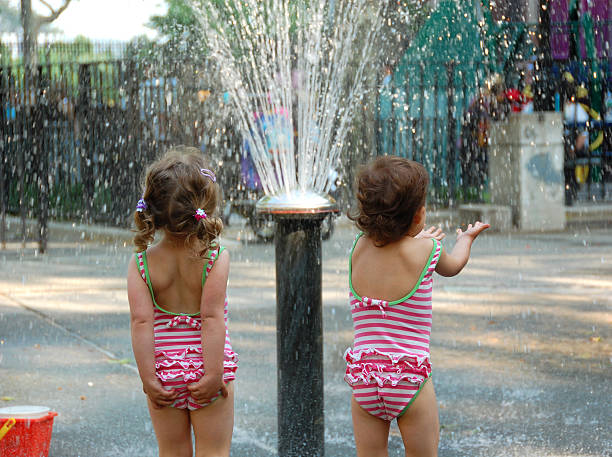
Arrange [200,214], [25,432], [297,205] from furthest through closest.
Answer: [297,205], [25,432], [200,214]

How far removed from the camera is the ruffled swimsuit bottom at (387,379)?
8.87ft

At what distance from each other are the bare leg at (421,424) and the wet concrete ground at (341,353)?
1267 millimetres

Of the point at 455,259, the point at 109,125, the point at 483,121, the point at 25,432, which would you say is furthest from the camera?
the point at 483,121

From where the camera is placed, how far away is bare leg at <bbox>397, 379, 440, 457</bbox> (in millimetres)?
2732

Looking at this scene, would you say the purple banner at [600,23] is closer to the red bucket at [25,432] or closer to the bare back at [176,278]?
the red bucket at [25,432]

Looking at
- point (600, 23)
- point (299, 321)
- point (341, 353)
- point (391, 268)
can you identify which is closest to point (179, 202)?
point (391, 268)

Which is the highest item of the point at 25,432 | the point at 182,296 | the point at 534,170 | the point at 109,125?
the point at 109,125

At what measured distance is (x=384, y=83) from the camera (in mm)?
15891

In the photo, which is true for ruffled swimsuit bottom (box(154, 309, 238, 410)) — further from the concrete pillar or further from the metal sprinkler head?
the concrete pillar

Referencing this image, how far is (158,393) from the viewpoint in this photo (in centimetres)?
268

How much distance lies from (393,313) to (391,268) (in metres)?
0.14

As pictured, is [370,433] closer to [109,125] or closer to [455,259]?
[455,259]

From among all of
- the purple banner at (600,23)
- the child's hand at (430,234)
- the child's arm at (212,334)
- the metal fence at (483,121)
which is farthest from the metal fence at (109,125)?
the child's arm at (212,334)

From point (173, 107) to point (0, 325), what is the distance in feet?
22.9
